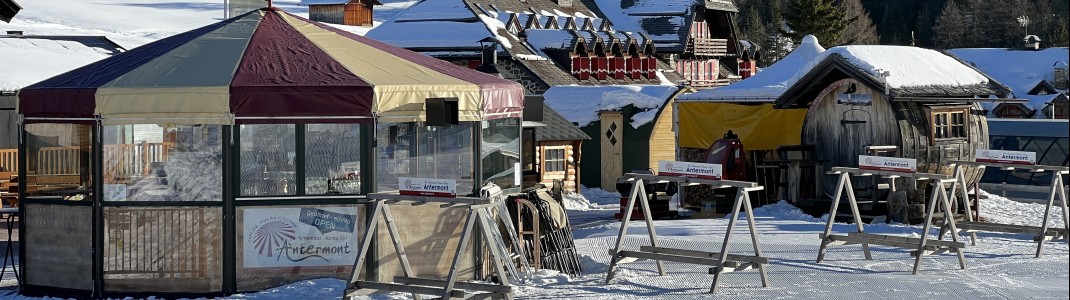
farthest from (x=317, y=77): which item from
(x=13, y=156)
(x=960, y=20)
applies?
(x=960, y=20)

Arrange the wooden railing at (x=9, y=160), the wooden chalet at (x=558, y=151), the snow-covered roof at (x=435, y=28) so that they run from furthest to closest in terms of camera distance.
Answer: the snow-covered roof at (x=435, y=28) < the wooden chalet at (x=558, y=151) < the wooden railing at (x=9, y=160)

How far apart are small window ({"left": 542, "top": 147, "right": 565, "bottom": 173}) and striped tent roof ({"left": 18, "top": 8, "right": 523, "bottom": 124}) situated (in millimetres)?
17785

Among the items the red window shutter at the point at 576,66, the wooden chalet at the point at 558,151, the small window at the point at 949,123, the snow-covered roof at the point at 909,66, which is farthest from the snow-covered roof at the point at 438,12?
the small window at the point at 949,123

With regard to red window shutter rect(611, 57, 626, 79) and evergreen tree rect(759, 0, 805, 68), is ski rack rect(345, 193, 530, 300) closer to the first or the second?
red window shutter rect(611, 57, 626, 79)

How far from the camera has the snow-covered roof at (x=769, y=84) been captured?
88.7 ft

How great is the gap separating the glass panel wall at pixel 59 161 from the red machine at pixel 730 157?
13.6 metres

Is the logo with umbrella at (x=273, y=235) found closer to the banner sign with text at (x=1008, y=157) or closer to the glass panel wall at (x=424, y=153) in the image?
the glass panel wall at (x=424, y=153)

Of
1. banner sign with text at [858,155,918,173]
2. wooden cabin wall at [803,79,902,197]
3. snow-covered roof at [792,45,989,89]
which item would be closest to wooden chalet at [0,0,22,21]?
banner sign with text at [858,155,918,173]

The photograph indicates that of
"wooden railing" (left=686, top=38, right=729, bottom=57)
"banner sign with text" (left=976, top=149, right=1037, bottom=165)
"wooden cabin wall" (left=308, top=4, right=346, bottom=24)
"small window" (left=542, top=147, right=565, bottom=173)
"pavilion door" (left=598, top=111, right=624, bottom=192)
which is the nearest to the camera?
"banner sign with text" (left=976, top=149, right=1037, bottom=165)

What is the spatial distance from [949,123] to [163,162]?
15.0 meters

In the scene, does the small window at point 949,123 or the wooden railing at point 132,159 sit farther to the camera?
the small window at point 949,123

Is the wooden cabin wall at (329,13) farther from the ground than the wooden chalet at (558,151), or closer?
farther from the ground

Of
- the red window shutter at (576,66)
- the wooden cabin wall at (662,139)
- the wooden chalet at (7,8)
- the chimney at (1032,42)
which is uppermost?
the chimney at (1032,42)

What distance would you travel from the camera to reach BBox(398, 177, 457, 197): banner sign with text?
40.8 ft
